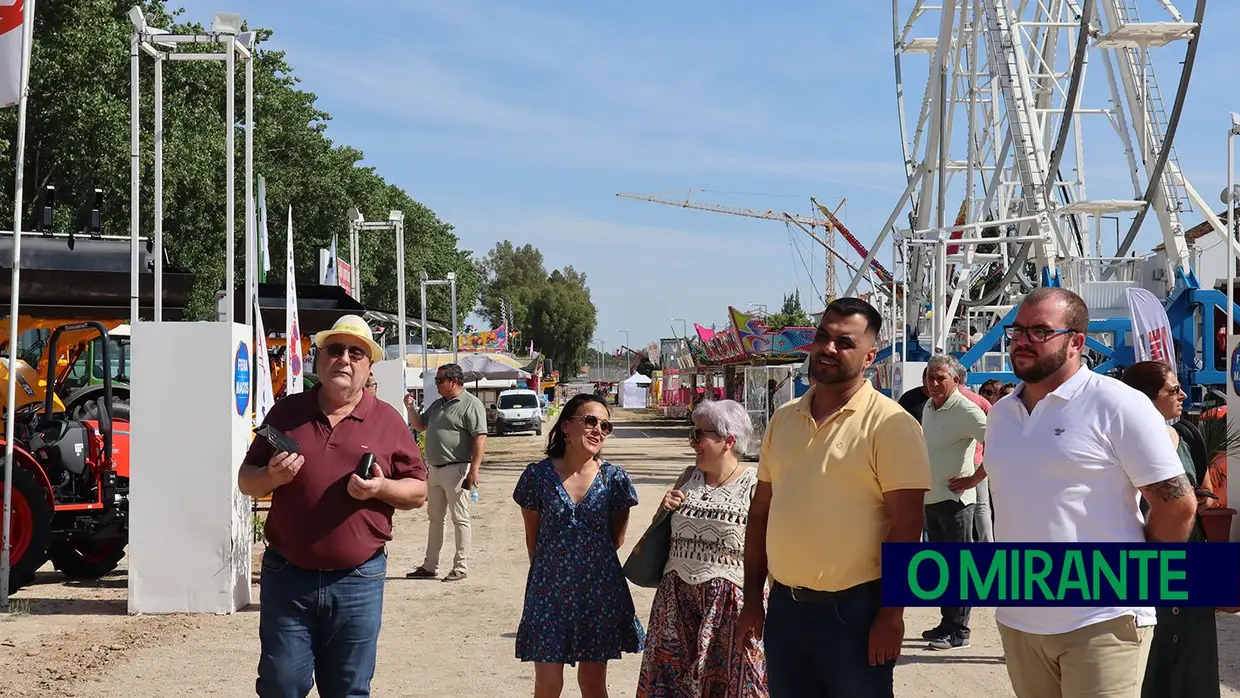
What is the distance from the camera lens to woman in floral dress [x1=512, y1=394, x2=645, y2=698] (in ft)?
18.7

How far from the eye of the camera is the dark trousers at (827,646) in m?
4.13

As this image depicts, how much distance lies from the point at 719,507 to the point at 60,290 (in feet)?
25.4

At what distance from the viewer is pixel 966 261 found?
32812 mm

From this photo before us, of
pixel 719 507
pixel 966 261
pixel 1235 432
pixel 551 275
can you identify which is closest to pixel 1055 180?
pixel 966 261

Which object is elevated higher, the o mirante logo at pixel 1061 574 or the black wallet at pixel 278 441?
the black wallet at pixel 278 441

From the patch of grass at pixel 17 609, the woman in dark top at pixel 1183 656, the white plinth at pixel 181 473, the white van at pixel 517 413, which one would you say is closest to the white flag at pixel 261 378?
the white plinth at pixel 181 473

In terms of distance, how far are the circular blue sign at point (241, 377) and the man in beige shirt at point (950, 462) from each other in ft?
15.9

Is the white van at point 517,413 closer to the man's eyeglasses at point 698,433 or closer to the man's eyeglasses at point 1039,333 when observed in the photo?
the man's eyeglasses at point 698,433

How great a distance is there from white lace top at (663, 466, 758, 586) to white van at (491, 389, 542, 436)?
4108 cm

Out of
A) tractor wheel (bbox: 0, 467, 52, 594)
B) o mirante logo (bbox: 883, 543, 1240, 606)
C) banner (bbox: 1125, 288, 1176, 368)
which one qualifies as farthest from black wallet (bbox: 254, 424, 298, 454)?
banner (bbox: 1125, 288, 1176, 368)

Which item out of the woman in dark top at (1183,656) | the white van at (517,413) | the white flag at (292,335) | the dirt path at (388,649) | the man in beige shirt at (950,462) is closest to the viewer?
the woman in dark top at (1183,656)

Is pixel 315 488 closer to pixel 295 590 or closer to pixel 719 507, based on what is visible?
pixel 295 590

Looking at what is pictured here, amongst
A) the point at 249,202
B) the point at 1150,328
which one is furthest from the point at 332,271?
the point at 1150,328

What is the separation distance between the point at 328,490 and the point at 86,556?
7.50m
